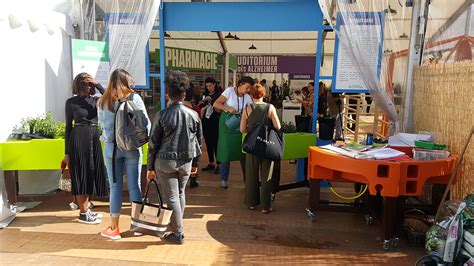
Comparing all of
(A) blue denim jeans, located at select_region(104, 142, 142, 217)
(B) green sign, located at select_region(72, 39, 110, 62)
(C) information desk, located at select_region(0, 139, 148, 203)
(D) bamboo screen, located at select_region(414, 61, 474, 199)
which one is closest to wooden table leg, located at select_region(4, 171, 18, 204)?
(C) information desk, located at select_region(0, 139, 148, 203)

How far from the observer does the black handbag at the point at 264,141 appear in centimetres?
383

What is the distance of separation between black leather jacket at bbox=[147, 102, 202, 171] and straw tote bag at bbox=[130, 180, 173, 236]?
1.08 feet

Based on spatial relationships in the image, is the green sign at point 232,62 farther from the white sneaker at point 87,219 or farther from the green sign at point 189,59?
the white sneaker at point 87,219

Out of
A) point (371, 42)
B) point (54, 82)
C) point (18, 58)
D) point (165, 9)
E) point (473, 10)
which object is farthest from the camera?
point (165, 9)

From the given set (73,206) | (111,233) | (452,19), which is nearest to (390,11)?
(452,19)

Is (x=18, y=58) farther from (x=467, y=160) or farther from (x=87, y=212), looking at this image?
(x=467, y=160)

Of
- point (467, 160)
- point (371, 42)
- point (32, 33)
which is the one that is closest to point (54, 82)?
point (32, 33)

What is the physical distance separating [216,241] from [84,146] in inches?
62.9

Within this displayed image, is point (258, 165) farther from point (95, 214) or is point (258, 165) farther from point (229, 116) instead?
point (95, 214)

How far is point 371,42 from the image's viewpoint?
4.20m

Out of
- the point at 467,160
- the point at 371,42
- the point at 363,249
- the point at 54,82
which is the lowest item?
the point at 363,249

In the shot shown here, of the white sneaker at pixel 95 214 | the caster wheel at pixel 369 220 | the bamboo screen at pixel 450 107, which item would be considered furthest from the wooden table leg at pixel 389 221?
the white sneaker at pixel 95 214

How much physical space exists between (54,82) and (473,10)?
4897 millimetres

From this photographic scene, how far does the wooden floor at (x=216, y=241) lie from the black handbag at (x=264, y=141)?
0.72m
